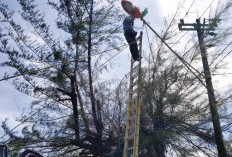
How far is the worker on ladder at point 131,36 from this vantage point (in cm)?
677

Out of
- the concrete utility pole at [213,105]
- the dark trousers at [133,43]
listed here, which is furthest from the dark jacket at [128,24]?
the concrete utility pole at [213,105]

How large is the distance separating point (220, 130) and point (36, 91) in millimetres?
6864

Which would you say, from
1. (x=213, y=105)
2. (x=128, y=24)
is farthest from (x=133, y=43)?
(x=213, y=105)

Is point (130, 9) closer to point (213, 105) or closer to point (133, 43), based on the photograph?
point (133, 43)

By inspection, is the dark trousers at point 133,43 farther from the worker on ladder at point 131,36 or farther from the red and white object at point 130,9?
A: the red and white object at point 130,9

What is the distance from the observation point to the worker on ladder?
677 cm

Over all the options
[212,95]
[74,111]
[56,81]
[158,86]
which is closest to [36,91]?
[56,81]

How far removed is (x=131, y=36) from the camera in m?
6.94

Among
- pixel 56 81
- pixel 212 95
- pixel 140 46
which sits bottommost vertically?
pixel 212 95

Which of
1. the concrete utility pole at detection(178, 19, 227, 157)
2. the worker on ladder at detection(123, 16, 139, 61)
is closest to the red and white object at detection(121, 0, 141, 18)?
the worker on ladder at detection(123, 16, 139, 61)

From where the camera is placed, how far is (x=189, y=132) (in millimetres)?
9094

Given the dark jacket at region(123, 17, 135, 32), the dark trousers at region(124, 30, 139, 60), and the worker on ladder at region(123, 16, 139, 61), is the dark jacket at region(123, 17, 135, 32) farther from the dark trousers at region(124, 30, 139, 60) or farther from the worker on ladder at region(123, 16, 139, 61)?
the dark trousers at region(124, 30, 139, 60)

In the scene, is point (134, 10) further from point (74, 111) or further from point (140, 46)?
point (74, 111)

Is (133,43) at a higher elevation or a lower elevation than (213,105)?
higher
